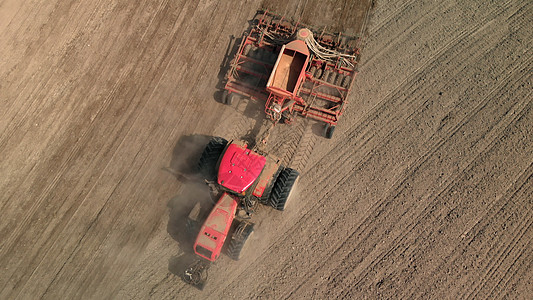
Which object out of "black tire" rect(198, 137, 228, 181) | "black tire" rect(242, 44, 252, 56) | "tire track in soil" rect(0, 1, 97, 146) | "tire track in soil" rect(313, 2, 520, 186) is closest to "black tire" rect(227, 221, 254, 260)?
"black tire" rect(198, 137, 228, 181)

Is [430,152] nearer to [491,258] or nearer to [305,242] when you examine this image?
[491,258]

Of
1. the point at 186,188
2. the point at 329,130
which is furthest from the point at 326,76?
the point at 186,188

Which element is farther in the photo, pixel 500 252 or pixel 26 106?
pixel 26 106

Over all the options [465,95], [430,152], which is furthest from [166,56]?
[465,95]

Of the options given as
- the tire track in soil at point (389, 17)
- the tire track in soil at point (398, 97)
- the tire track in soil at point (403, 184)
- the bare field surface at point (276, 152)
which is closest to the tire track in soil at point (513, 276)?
the bare field surface at point (276, 152)

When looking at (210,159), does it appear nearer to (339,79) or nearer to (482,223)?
(339,79)

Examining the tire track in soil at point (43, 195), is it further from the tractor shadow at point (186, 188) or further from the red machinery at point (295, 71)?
the red machinery at point (295, 71)
